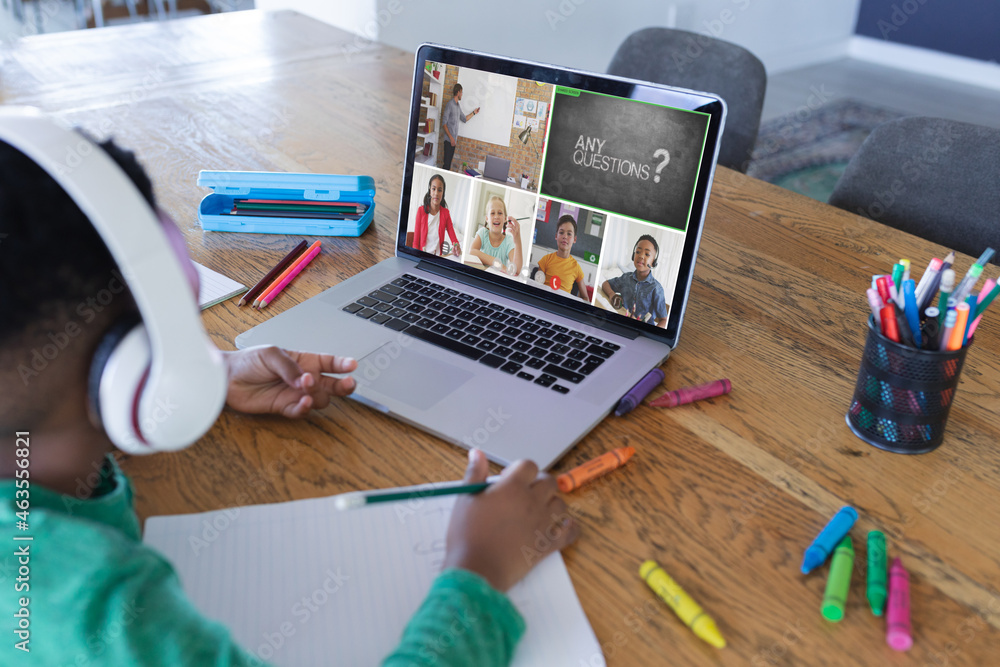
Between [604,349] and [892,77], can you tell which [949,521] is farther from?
[892,77]

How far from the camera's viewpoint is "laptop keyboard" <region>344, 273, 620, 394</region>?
0.81 meters

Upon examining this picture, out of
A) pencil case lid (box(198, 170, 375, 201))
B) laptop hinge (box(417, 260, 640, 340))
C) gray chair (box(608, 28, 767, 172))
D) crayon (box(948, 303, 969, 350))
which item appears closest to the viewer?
crayon (box(948, 303, 969, 350))

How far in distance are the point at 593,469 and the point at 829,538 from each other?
0.21 metres

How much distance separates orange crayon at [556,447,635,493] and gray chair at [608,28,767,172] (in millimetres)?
1018

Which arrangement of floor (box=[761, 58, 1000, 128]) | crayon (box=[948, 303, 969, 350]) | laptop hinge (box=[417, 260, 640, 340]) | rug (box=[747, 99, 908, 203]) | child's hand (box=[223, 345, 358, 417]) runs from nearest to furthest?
crayon (box=[948, 303, 969, 350]) < child's hand (box=[223, 345, 358, 417]) < laptop hinge (box=[417, 260, 640, 340]) < rug (box=[747, 99, 908, 203]) < floor (box=[761, 58, 1000, 128])

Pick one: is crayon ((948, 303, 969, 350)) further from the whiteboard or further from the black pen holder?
the whiteboard

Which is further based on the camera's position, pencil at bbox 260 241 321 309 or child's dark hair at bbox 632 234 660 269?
pencil at bbox 260 241 321 309

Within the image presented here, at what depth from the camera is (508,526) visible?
1.95 feet

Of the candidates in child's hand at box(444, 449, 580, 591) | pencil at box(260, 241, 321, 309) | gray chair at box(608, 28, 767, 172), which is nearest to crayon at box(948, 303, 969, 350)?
child's hand at box(444, 449, 580, 591)

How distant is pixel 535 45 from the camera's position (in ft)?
11.7

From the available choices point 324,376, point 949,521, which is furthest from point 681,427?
point 324,376

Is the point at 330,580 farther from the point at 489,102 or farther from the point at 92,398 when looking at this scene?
the point at 489,102

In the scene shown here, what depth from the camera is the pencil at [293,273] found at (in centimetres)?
95

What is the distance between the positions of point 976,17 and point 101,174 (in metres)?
5.48
